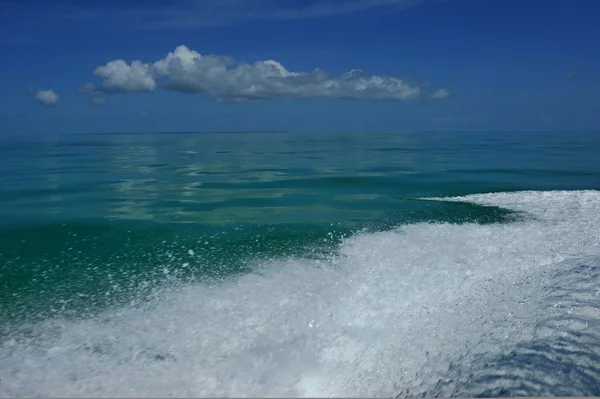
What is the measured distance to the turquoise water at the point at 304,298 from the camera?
4156mm

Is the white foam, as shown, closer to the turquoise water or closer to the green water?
the turquoise water

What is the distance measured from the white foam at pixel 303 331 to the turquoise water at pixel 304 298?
2cm

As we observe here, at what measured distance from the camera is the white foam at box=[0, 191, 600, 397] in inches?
163

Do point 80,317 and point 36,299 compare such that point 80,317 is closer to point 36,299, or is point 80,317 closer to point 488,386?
point 36,299

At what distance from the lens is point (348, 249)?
8.16 metres

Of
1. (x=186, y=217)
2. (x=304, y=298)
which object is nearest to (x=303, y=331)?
(x=304, y=298)

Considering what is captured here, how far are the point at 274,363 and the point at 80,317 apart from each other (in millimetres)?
2494

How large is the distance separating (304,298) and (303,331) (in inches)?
34.9

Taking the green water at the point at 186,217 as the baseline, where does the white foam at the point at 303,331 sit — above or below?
below

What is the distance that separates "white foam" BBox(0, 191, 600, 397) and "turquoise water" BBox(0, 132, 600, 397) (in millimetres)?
22

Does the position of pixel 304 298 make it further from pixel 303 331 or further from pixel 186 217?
pixel 186 217

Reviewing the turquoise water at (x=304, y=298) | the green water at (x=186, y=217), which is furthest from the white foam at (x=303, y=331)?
the green water at (x=186, y=217)

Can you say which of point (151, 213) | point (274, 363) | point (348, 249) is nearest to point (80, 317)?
point (274, 363)

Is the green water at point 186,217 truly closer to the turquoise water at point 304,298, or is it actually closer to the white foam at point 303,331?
the turquoise water at point 304,298
